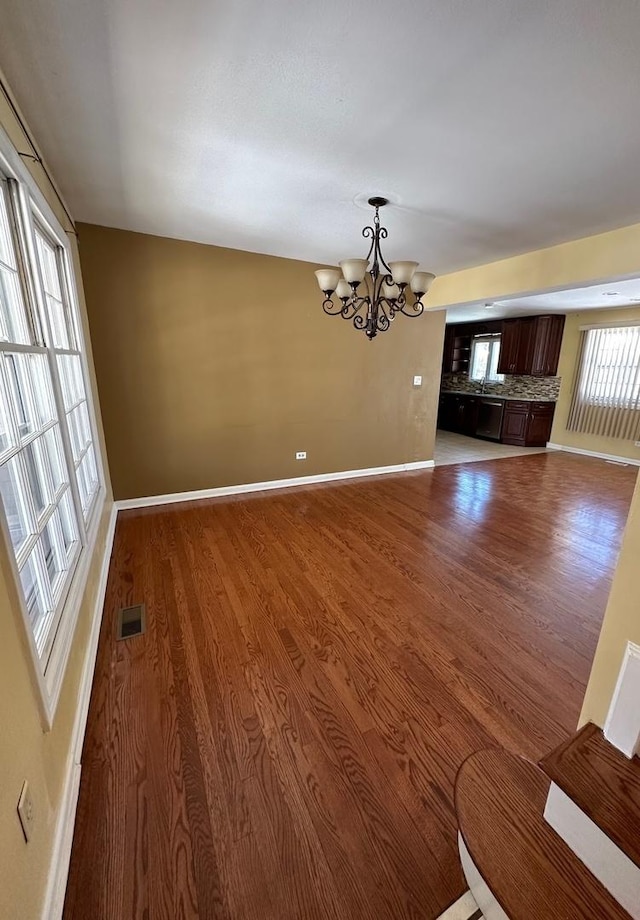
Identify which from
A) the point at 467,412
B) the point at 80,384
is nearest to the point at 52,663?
the point at 80,384

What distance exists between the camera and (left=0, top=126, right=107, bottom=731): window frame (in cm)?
107

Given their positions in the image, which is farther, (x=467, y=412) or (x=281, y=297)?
(x=467, y=412)

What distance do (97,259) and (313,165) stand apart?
2.12m

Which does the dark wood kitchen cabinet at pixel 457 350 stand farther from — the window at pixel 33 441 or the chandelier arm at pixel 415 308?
the window at pixel 33 441

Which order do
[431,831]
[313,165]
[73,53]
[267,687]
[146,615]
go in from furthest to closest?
[146,615] → [313,165] → [267,687] → [73,53] → [431,831]

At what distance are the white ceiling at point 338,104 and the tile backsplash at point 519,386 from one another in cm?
479

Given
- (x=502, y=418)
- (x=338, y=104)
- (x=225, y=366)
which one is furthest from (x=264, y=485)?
(x=502, y=418)

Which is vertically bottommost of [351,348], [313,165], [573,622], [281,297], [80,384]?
[573,622]

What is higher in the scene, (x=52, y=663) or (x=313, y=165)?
(x=313, y=165)

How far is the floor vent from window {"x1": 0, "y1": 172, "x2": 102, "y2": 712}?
48 cm

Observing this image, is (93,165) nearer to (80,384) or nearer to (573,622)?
(80,384)

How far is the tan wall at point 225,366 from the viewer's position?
3.29 metres

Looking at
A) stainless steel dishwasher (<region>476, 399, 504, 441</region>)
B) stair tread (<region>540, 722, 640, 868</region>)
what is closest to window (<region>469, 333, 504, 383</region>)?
stainless steel dishwasher (<region>476, 399, 504, 441</region>)

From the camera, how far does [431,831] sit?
3.93ft
